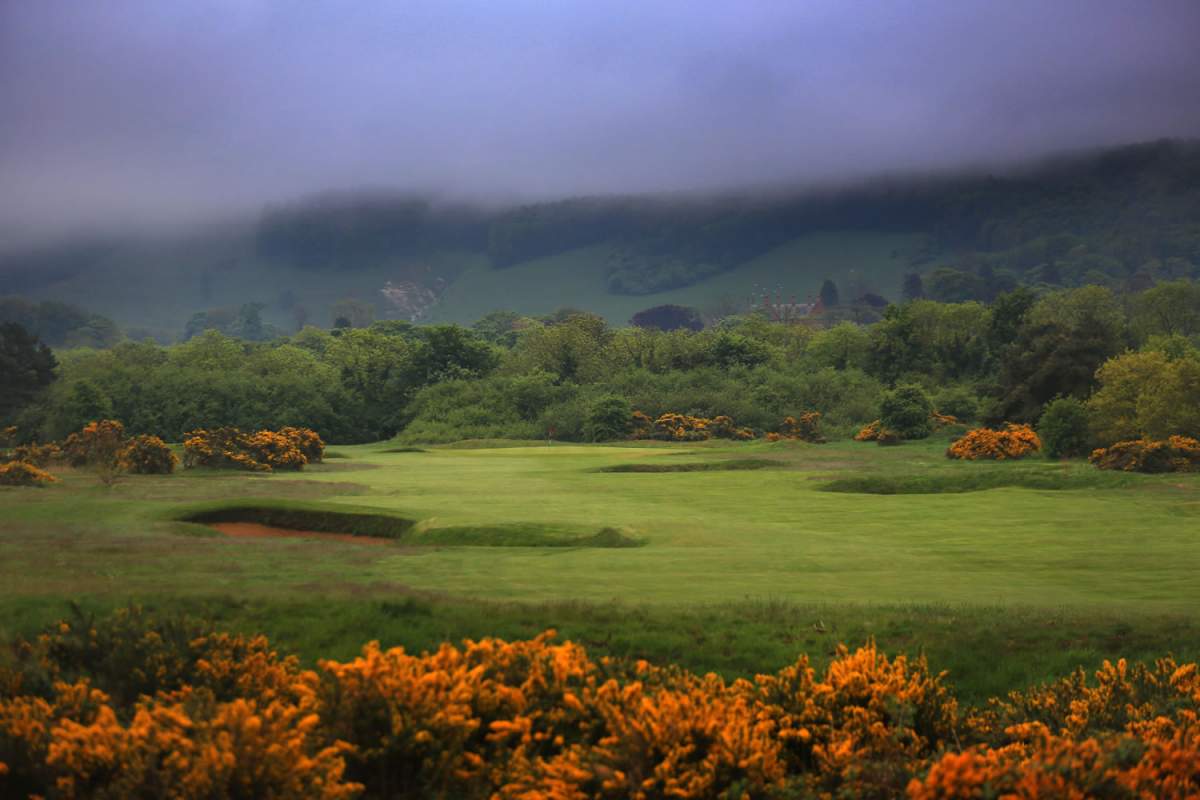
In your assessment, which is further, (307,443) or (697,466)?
(307,443)

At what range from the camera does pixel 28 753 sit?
6984mm

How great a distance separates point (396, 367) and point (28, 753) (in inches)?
3155

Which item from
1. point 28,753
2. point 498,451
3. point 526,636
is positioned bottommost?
point 498,451

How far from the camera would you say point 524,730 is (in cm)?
770

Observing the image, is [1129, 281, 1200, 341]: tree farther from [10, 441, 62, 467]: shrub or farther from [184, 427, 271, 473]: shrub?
[10, 441, 62, 467]: shrub

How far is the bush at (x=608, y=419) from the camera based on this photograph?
68.9 m

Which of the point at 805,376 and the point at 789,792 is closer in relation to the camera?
the point at 789,792

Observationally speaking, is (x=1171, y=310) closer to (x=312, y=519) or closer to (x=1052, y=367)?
(x=1052, y=367)

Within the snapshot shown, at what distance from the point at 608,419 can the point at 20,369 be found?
126 feet

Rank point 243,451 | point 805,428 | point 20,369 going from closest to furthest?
point 243,451, point 805,428, point 20,369

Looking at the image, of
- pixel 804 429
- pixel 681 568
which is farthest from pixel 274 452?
pixel 804 429

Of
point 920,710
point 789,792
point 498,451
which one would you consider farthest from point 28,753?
point 498,451

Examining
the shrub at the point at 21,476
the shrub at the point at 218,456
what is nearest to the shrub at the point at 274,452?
the shrub at the point at 218,456

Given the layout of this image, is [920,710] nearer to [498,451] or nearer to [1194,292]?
[498,451]
